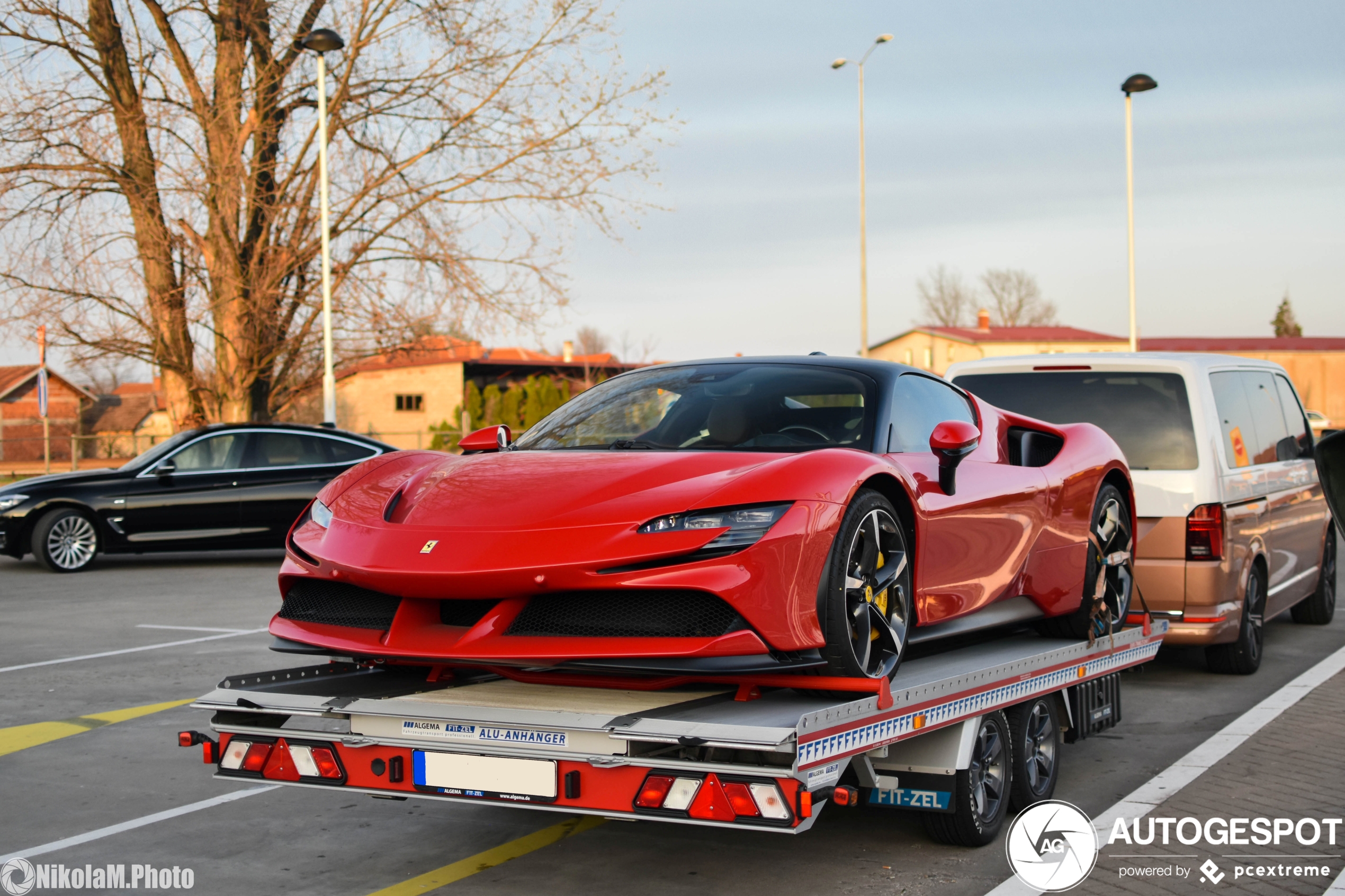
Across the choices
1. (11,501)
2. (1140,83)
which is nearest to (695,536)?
(11,501)

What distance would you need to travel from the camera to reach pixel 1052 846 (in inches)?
184

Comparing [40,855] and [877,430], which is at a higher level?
[877,430]

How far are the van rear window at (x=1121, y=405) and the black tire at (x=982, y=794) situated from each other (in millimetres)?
3334

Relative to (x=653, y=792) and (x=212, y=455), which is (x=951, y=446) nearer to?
(x=653, y=792)

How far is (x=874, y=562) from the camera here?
429 centimetres

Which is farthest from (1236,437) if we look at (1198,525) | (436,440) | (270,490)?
(436,440)

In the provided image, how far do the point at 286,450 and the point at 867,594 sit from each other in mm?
11418

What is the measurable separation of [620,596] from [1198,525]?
4.80 metres

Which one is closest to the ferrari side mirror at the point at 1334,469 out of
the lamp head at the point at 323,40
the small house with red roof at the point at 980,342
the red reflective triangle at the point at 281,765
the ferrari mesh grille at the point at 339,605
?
the ferrari mesh grille at the point at 339,605

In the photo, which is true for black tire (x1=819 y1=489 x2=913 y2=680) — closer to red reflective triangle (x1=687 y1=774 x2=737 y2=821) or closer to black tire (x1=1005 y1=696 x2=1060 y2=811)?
red reflective triangle (x1=687 y1=774 x2=737 y2=821)

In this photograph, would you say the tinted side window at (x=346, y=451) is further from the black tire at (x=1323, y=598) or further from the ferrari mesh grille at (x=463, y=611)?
the ferrari mesh grille at (x=463, y=611)

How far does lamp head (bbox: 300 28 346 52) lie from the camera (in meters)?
19.3

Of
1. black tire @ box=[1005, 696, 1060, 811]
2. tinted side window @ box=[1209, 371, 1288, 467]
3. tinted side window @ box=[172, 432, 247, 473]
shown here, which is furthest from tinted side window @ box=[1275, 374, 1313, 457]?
tinted side window @ box=[172, 432, 247, 473]

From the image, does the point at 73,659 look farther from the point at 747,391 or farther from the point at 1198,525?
the point at 1198,525
